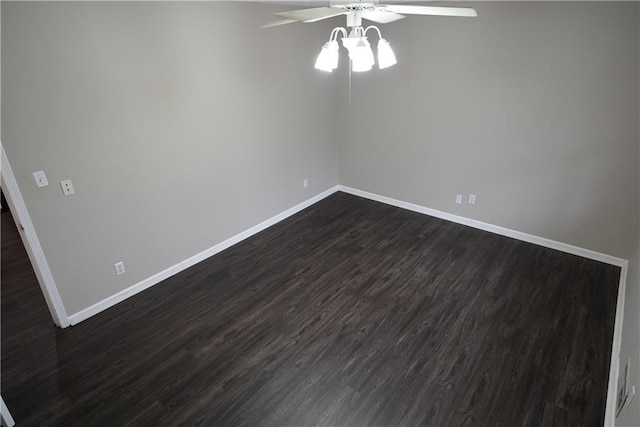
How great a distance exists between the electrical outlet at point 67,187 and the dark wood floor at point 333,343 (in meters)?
1.08

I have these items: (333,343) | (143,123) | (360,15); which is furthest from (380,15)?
(333,343)

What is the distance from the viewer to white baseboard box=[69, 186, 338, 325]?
2.99 m

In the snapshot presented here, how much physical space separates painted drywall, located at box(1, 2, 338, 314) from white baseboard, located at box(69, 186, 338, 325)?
0.06 m

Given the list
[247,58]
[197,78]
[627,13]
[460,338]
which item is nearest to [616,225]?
[627,13]

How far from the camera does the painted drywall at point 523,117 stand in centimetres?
313

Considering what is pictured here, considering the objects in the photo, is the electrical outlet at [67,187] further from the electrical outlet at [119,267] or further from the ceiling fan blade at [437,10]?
the ceiling fan blade at [437,10]

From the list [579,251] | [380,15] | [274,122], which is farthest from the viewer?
[274,122]

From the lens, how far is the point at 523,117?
3.62 m

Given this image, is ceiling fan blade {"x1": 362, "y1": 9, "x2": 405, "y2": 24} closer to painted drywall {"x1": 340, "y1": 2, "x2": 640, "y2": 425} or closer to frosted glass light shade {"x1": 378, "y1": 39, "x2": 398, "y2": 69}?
frosted glass light shade {"x1": 378, "y1": 39, "x2": 398, "y2": 69}

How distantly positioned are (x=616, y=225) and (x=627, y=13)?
73.2 inches

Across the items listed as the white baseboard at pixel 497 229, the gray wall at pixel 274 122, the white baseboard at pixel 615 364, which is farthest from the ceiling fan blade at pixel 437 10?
the white baseboard at pixel 497 229

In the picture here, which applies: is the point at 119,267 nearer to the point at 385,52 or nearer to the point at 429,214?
the point at 385,52

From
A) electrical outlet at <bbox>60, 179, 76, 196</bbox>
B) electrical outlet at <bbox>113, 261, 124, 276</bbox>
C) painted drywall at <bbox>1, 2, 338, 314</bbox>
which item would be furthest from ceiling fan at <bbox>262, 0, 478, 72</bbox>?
electrical outlet at <bbox>113, 261, 124, 276</bbox>

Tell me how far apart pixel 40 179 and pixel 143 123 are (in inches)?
32.4
